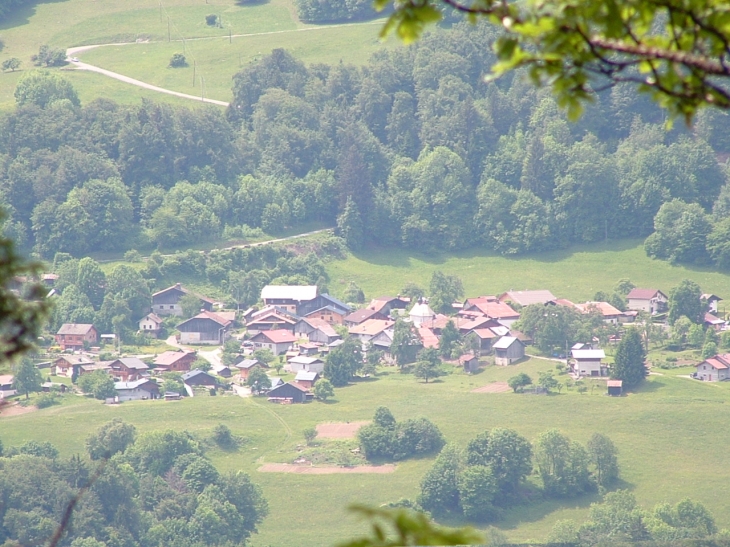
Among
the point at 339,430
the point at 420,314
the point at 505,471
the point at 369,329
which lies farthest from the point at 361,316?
the point at 505,471

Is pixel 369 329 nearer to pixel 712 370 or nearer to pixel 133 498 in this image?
pixel 712 370

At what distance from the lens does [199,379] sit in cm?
4825

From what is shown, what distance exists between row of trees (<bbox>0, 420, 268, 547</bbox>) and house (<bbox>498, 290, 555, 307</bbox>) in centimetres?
2238

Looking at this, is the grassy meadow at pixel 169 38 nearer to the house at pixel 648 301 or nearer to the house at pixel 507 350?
the house at pixel 648 301

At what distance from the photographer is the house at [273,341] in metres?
54.1

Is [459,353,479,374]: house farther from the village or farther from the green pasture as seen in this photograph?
the green pasture

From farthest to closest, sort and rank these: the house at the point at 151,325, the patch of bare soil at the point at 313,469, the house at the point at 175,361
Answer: the house at the point at 151,325 → the house at the point at 175,361 → the patch of bare soil at the point at 313,469

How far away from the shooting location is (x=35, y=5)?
3750 inches

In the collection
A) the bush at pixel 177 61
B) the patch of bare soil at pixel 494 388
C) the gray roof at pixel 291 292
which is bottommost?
the patch of bare soil at pixel 494 388

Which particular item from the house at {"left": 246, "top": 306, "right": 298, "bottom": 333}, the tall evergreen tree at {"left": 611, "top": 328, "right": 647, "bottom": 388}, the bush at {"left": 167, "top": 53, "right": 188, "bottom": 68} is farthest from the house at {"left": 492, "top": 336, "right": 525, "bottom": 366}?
the bush at {"left": 167, "top": 53, "right": 188, "bottom": 68}

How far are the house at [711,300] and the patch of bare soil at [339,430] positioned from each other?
2072cm

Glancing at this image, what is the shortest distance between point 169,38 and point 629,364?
5616 centimetres

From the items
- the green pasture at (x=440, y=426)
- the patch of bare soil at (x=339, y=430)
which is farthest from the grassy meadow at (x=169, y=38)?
the patch of bare soil at (x=339, y=430)

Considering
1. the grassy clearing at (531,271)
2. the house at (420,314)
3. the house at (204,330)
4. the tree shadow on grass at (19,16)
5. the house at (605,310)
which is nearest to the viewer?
the house at (204,330)
